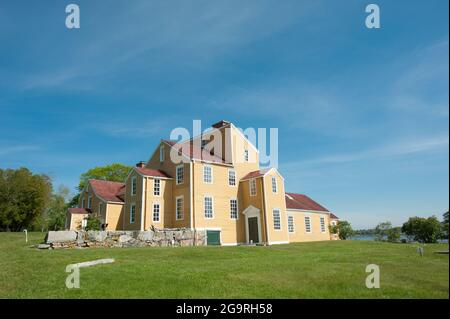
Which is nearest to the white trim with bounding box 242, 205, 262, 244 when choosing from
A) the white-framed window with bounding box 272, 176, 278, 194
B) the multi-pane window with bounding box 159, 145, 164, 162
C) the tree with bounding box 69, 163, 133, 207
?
the white-framed window with bounding box 272, 176, 278, 194

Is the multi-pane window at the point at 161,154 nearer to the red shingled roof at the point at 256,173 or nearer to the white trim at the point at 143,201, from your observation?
the white trim at the point at 143,201

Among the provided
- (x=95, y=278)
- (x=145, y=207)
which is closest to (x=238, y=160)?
(x=145, y=207)

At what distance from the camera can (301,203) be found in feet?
134

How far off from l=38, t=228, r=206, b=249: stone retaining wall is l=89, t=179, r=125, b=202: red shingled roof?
11.7m

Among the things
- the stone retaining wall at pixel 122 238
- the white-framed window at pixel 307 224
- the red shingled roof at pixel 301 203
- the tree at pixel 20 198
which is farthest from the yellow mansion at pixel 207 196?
the tree at pixel 20 198

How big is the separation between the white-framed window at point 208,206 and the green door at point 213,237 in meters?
1.46

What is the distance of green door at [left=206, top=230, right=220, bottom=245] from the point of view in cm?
2941

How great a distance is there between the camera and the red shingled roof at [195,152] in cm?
3123

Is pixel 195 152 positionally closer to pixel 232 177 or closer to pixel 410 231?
pixel 232 177

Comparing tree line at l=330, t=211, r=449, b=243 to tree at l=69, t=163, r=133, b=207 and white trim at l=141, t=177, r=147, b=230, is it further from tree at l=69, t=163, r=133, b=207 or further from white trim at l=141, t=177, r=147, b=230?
tree at l=69, t=163, r=133, b=207

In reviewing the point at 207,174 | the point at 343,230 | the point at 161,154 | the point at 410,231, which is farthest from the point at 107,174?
the point at 410,231

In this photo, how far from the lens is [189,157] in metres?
30.3

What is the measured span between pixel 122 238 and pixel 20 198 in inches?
1438
